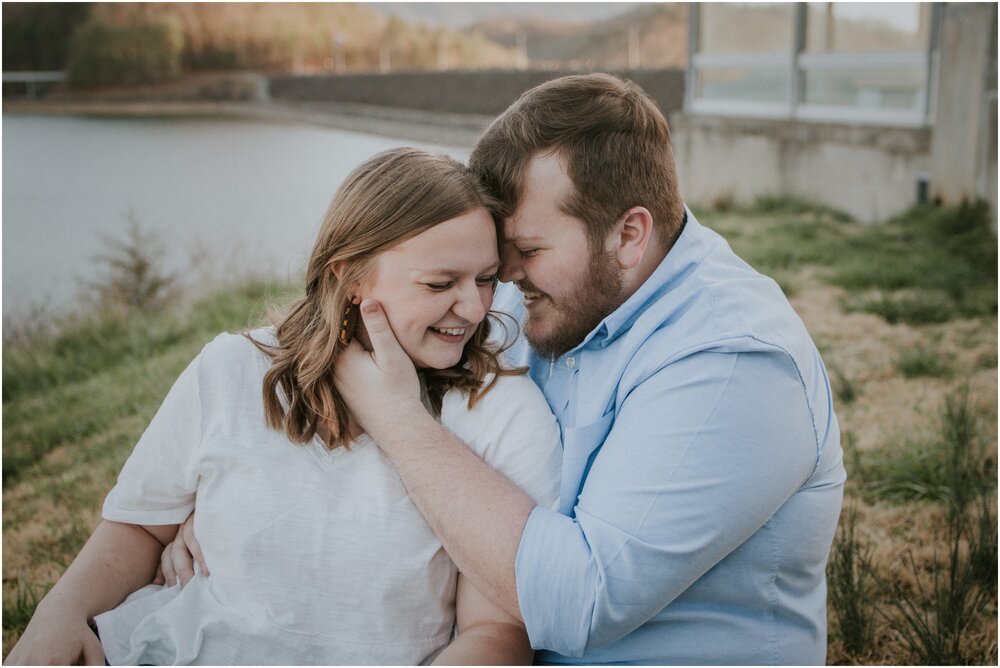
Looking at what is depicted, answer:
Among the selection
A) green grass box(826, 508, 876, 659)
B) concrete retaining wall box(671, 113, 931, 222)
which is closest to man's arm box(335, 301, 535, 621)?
green grass box(826, 508, 876, 659)

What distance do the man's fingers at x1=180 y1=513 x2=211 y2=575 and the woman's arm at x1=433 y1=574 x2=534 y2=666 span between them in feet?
1.95

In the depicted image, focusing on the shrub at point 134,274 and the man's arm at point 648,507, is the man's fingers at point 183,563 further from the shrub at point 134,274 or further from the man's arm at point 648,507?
the shrub at point 134,274

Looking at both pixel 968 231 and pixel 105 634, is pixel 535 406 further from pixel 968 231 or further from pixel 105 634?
pixel 968 231

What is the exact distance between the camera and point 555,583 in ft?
5.28

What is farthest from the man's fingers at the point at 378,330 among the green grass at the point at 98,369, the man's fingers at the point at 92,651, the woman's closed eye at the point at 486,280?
the green grass at the point at 98,369

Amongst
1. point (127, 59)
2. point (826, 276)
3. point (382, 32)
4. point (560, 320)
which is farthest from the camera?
point (382, 32)

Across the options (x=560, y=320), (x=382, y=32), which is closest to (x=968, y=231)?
(x=560, y=320)

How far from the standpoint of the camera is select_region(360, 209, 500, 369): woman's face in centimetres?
188

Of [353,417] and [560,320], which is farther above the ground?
[560,320]

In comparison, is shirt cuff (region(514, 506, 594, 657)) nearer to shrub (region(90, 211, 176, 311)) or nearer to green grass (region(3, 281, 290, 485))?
green grass (region(3, 281, 290, 485))

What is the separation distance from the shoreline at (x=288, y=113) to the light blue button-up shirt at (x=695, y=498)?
6.49m

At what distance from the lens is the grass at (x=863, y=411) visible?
2.59m

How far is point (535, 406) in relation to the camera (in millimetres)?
1960

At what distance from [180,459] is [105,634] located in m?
0.40
